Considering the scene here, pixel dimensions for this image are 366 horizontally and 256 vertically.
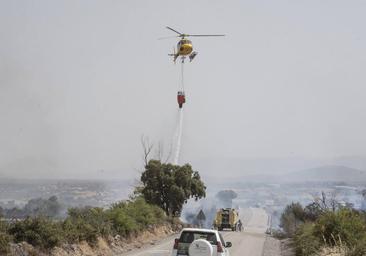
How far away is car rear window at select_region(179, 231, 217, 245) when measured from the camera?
20.0 metres

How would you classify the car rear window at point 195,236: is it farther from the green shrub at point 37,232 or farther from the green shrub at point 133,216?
the green shrub at point 133,216

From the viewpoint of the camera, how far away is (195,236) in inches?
797

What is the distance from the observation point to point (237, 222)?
71812 millimetres

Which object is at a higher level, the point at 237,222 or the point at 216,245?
the point at 216,245

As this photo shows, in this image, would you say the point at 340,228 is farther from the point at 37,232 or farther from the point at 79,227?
the point at 37,232

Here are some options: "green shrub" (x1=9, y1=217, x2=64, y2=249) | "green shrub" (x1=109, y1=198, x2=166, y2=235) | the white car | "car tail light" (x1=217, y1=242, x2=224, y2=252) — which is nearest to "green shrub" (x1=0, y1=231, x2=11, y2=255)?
"green shrub" (x1=9, y1=217, x2=64, y2=249)

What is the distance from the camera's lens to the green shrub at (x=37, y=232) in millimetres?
22688

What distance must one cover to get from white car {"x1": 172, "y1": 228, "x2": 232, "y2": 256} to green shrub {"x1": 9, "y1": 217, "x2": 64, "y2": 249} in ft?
21.3

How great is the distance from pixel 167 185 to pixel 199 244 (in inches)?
1462

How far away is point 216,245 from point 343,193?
388 feet

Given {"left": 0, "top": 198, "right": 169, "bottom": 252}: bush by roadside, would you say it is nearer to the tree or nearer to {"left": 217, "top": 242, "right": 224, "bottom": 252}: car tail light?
{"left": 217, "top": 242, "right": 224, "bottom": 252}: car tail light

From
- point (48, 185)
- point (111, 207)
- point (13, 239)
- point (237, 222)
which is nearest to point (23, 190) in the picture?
point (48, 185)

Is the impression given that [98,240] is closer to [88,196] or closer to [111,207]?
[111,207]

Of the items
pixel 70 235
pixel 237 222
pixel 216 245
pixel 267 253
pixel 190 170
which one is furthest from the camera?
pixel 237 222
